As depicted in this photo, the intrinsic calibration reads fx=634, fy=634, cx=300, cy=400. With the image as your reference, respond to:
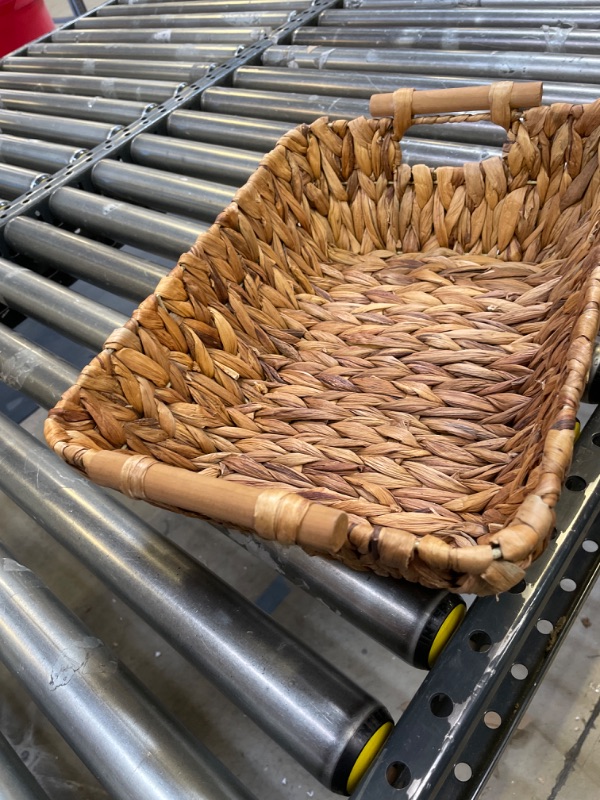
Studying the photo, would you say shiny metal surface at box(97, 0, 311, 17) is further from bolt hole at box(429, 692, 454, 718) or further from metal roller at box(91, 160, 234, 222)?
bolt hole at box(429, 692, 454, 718)

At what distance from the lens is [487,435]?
702 mm

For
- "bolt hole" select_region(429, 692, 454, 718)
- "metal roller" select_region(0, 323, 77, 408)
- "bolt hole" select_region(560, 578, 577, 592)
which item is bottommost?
"bolt hole" select_region(560, 578, 577, 592)

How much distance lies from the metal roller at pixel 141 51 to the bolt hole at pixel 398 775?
1641mm

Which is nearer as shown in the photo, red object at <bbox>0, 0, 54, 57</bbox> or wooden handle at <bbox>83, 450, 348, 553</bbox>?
wooden handle at <bbox>83, 450, 348, 553</bbox>

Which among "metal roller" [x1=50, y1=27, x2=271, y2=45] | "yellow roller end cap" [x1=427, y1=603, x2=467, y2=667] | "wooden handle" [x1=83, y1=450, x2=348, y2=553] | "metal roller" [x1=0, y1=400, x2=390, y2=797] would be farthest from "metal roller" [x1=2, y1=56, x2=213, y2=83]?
"yellow roller end cap" [x1=427, y1=603, x2=467, y2=667]

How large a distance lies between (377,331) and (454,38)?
91cm

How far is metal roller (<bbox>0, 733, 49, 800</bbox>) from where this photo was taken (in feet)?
1.94

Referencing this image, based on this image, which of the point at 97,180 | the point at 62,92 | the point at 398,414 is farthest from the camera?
the point at 62,92

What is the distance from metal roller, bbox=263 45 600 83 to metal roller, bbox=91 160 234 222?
0.50 metres

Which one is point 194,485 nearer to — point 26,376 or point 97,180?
point 26,376

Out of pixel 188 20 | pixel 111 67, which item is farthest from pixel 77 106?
pixel 188 20

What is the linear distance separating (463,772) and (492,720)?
0.05 metres

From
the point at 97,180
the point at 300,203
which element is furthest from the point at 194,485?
the point at 97,180

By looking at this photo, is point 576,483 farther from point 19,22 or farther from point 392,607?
point 19,22
